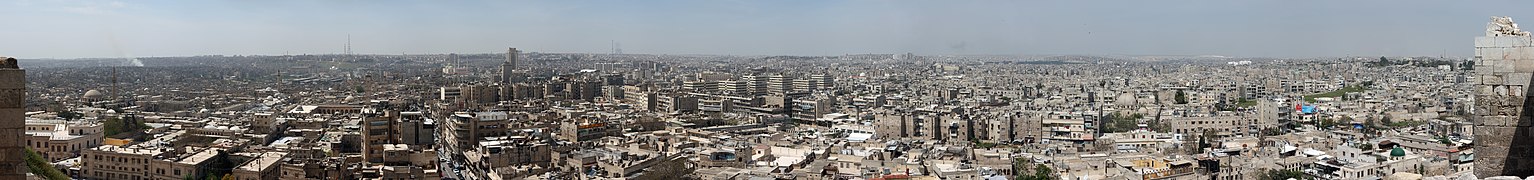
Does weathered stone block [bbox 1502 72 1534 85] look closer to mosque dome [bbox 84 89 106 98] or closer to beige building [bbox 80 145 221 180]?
beige building [bbox 80 145 221 180]

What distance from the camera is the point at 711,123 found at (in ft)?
78.0

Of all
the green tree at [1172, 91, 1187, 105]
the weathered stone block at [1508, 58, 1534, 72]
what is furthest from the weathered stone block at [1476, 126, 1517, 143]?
the green tree at [1172, 91, 1187, 105]

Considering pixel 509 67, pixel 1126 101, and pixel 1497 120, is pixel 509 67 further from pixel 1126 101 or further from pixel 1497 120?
pixel 1497 120

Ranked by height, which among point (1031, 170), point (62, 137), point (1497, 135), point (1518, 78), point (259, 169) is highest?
point (1518, 78)

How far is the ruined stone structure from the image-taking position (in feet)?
8.89

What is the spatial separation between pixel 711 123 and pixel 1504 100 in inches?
833

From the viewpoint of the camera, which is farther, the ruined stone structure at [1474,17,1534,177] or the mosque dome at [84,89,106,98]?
the mosque dome at [84,89,106,98]

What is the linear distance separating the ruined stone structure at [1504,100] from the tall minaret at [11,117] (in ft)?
8.68

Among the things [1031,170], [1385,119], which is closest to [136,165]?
[1031,170]

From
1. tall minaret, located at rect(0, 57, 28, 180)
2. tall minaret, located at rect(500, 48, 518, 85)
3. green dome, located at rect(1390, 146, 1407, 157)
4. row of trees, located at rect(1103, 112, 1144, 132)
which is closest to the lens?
tall minaret, located at rect(0, 57, 28, 180)

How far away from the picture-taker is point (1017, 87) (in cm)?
4116

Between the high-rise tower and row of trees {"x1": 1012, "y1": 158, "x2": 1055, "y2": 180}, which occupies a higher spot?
the high-rise tower

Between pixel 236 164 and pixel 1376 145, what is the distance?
12.3 meters

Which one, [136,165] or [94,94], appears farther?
[94,94]
